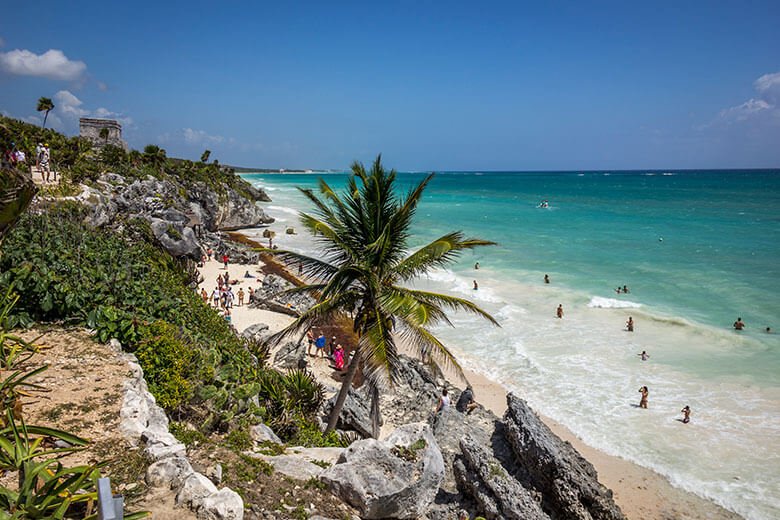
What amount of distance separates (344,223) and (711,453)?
1247cm

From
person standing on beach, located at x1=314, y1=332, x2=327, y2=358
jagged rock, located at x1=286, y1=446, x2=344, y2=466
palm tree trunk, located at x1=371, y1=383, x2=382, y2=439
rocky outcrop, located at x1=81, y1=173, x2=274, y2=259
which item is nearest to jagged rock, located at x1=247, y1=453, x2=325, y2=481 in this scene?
jagged rock, located at x1=286, y1=446, x2=344, y2=466

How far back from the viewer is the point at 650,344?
21.2 meters

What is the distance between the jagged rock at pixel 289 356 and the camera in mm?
15562

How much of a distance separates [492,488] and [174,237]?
20161mm

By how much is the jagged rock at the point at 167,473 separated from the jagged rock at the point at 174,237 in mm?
20017

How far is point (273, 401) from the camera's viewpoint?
32.2 feet

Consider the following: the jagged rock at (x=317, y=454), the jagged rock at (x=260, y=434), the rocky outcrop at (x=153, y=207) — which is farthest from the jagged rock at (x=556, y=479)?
the rocky outcrop at (x=153, y=207)

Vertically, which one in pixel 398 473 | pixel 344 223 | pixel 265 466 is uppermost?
pixel 344 223

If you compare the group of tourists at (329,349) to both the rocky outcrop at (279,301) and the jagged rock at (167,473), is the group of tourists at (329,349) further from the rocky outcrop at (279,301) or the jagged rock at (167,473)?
the jagged rock at (167,473)

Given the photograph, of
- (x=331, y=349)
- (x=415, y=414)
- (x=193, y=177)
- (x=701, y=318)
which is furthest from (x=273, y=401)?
(x=193, y=177)

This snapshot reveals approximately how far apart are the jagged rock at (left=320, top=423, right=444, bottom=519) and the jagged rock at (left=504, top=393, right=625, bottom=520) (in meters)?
3.34

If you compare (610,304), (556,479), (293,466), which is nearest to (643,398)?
(556,479)

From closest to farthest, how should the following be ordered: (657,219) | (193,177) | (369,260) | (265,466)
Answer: (265,466) < (369,260) < (193,177) < (657,219)

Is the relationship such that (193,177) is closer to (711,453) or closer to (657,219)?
(711,453)
